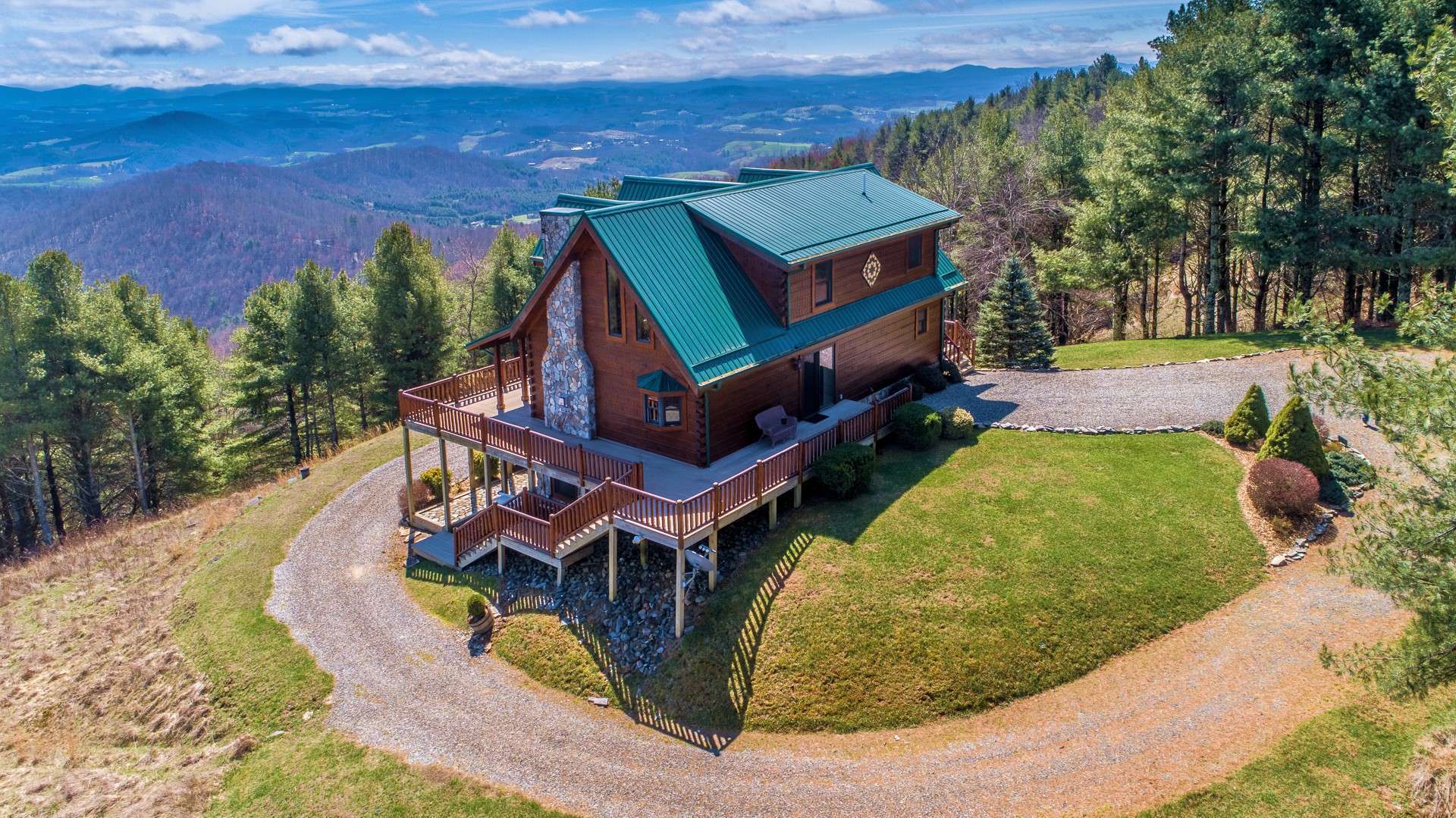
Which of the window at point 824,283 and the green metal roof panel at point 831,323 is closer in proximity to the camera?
the green metal roof panel at point 831,323

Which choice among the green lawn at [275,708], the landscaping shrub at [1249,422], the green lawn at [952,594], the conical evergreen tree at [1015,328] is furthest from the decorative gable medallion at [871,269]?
the green lawn at [275,708]

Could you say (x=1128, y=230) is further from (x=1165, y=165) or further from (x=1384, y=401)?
(x=1384, y=401)

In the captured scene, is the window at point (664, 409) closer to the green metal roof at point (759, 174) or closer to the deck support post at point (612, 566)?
the deck support post at point (612, 566)

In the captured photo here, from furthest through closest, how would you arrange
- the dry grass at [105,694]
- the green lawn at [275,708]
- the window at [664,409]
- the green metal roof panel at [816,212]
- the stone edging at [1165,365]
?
the stone edging at [1165,365] → the green metal roof panel at [816,212] → the window at [664,409] → the dry grass at [105,694] → the green lawn at [275,708]

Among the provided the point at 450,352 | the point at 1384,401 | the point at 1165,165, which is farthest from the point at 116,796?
the point at 1165,165

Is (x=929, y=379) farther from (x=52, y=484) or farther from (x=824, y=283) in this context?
(x=52, y=484)

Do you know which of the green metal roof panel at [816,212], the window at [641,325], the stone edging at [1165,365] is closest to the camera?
the window at [641,325]

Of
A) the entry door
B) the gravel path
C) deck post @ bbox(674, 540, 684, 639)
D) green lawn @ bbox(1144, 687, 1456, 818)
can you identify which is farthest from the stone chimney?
green lawn @ bbox(1144, 687, 1456, 818)

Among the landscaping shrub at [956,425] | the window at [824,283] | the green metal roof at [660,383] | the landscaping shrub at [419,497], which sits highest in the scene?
the window at [824,283]
